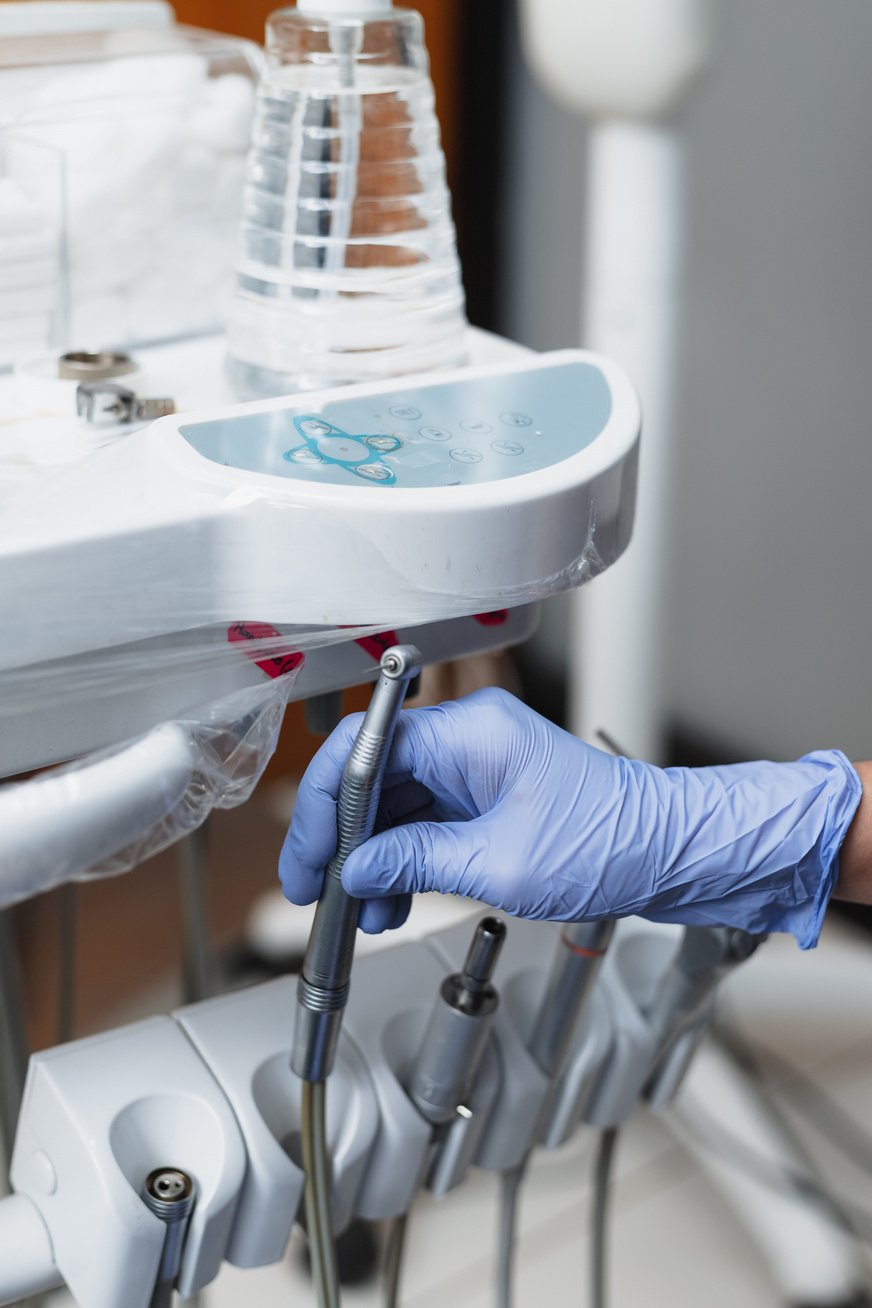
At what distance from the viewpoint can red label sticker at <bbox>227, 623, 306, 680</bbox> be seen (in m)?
0.63

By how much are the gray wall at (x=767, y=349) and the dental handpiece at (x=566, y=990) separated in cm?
90

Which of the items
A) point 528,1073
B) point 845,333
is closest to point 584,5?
point 845,333

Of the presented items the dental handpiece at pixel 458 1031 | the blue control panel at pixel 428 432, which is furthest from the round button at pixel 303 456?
the dental handpiece at pixel 458 1031

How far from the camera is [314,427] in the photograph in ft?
2.18

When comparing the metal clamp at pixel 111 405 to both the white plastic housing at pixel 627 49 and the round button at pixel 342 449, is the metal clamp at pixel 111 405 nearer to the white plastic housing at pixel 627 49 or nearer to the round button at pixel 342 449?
the round button at pixel 342 449

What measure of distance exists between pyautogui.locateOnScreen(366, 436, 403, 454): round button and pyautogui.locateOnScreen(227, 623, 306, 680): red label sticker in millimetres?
100

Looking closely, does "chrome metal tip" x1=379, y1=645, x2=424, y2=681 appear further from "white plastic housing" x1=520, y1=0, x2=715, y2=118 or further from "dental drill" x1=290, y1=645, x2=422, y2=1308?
"white plastic housing" x1=520, y1=0, x2=715, y2=118

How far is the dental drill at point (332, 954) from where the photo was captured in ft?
1.95

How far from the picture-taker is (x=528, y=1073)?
827 millimetres

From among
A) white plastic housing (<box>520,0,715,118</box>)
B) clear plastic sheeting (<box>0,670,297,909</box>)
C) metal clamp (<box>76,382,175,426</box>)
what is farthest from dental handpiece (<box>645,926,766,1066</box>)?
white plastic housing (<box>520,0,715,118</box>)

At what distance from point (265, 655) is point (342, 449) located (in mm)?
103

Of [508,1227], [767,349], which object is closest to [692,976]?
[508,1227]

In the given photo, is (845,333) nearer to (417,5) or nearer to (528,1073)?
(417,5)

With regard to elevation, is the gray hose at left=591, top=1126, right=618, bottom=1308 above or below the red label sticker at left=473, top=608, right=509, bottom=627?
below
